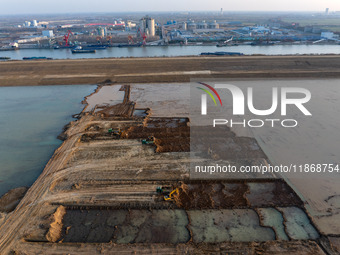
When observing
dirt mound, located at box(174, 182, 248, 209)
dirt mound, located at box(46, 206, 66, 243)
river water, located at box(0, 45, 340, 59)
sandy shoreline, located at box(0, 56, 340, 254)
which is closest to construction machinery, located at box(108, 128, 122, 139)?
sandy shoreline, located at box(0, 56, 340, 254)

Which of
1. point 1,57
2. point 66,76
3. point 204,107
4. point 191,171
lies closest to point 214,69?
point 204,107

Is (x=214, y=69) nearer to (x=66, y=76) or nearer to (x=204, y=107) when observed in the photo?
(x=204, y=107)

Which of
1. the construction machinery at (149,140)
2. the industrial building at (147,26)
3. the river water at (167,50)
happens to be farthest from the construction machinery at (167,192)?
the industrial building at (147,26)

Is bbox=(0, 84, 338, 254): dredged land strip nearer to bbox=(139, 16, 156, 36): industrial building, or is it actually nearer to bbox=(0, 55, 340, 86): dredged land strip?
Answer: bbox=(0, 55, 340, 86): dredged land strip

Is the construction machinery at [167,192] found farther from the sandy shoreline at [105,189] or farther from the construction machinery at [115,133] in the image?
the construction machinery at [115,133]

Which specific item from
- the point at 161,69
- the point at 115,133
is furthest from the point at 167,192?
the point at 161,69

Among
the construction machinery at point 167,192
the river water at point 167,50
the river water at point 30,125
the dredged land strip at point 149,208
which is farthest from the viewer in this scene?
the river water at point 167,50
